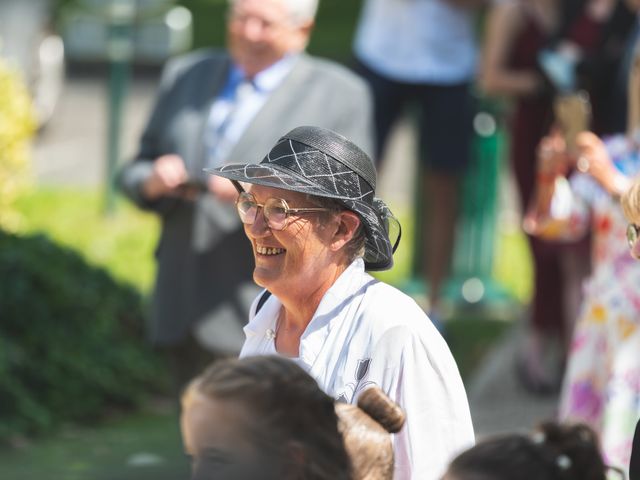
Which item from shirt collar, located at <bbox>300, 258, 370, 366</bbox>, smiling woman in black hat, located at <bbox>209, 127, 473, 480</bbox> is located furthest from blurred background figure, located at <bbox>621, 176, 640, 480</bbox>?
shirt collar, located at <bbox>300, 258, 370, 366</bbox>

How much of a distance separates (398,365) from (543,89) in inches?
178

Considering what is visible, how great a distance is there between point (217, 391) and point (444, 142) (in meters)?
5.71

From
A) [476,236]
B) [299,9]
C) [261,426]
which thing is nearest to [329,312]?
[261,426]

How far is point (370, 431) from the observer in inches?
118

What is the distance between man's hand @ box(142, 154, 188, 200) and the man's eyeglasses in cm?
234

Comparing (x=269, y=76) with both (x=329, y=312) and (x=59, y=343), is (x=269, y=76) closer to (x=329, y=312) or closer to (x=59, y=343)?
(x=59, y=343)

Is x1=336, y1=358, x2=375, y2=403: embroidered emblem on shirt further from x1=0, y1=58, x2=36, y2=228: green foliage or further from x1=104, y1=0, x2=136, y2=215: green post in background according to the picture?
x1=104, y1=0, x2=136, y2=215: green post in background

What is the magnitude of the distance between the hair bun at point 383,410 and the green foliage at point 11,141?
22.0 ft

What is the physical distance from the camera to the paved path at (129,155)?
7539 millimetres

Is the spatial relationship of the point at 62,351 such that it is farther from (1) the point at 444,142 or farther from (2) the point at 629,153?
(2) the point at 629,153

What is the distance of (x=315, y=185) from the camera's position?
3553 mm

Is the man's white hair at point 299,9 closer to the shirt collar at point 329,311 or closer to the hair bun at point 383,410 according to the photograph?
the shirt collar at point 329,311

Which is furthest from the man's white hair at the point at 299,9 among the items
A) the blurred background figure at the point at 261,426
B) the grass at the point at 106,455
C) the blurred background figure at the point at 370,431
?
the blurred background figure at the point at 261,426

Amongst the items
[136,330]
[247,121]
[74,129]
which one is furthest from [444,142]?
[74,129]
